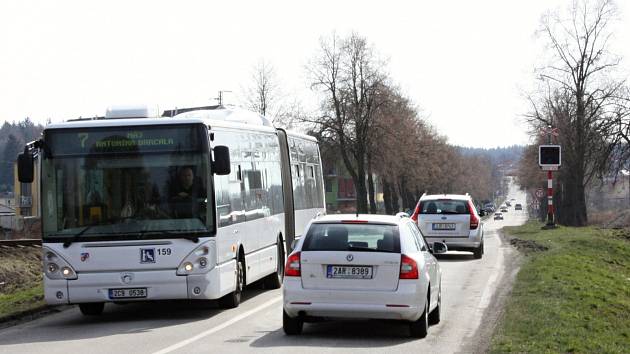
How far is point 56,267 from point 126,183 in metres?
1.51

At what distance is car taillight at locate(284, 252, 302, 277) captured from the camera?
11.7 metres

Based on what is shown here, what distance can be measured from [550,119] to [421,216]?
140 ft

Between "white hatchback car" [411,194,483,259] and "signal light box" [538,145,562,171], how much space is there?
652 inches

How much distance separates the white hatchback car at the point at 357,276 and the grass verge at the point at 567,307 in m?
1.10

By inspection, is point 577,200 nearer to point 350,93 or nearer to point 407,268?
point 350,93

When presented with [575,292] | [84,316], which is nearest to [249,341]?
[84,316]

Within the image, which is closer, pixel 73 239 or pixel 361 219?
pixel 361 219

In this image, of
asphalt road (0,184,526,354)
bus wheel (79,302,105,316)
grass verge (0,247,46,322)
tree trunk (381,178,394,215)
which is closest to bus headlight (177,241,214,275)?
asphalt road (0,184,526,354)

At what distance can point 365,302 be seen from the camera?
452 inches

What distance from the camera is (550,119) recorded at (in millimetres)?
67500

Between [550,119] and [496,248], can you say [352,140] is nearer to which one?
[550,119]

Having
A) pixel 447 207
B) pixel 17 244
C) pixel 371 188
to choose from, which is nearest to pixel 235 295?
pixel 447 207

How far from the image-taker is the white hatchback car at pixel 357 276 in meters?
11.5

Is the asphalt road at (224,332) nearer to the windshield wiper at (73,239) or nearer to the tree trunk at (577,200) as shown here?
the windshield wiper at (73,239)
